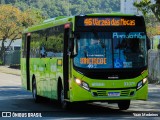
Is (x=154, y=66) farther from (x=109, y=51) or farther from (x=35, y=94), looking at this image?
(x=109, y=51)

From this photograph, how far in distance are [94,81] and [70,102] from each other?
1489mm

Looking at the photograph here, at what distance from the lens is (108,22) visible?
17625mm

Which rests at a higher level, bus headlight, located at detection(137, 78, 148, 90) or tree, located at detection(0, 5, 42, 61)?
tree, located at detection(0, 5, 42, 61)

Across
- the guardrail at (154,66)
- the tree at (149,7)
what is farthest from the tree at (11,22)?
the tree at (149,7)

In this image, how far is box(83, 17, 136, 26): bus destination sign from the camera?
17.5 metres

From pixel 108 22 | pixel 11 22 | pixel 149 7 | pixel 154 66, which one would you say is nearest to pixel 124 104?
pixel 108 22

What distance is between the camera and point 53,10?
14900cm

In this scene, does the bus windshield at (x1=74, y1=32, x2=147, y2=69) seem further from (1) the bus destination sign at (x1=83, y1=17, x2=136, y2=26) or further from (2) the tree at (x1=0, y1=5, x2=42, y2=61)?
(2) the tree at (x1=0, y1=5, x2=42, y2=61)

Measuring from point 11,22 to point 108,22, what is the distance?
68009 millimetres

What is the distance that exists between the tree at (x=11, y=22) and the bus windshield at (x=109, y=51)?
67.5 metres

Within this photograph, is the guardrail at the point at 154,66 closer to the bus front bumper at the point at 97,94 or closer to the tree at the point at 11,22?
the bus front bumper at the point at 97,94

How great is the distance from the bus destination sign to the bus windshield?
0.29 meters

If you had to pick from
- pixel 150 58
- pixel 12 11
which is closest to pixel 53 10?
pixel 12 11

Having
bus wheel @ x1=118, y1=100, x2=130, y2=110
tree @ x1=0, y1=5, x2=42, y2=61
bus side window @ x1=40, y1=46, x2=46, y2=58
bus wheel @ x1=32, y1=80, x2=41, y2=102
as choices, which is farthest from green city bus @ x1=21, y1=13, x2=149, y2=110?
tree @ x1=0, y1=5, x2=42, y2=61
